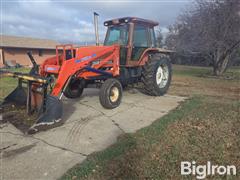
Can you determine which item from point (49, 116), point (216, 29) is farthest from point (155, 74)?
point (216, 29)

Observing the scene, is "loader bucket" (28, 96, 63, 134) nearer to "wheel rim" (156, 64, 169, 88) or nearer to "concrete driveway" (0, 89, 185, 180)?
"concrete driveway" (0, 89, 185, 180)

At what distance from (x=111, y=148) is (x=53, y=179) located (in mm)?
1010

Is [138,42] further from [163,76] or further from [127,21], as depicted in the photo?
[163,76]

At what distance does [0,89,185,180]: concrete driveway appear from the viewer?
2.65 metres

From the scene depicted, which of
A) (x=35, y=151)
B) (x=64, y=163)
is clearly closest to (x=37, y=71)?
(x=35, y=151)

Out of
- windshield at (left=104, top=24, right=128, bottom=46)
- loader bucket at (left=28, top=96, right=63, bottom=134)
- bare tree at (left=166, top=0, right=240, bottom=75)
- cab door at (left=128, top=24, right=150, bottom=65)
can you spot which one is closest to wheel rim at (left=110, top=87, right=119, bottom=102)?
cab door at (left=128, top=24, right=150, bottom=65)

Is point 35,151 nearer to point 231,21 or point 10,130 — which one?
point 10,130

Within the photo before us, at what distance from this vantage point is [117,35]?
20.2 ft

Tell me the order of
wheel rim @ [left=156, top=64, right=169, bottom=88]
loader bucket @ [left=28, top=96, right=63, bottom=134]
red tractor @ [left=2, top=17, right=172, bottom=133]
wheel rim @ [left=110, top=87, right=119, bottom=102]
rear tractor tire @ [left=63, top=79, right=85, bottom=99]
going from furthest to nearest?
1. wheel rim @ [left=156, top=64, right=169, bottom=88]
2. rear tractor tire @ [left=63, top=79, right=85, bottom=99]
3. wheel rim @ [left=110, top=87, right=119, bottom=102]
4. red tractor @ [left=2, top=17, right=172, bottom=133]
5. loader bucket @ [left=28, top=96, right=63, bottom=134]

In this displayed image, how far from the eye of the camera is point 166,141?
336 centimetres

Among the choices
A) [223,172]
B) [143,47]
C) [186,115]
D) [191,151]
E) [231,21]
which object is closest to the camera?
[223,172]

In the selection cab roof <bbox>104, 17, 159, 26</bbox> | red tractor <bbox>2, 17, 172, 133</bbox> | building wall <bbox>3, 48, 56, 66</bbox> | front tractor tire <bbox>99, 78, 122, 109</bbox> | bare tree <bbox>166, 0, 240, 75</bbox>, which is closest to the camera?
red tractor <bbox>2, 17, 172, 133</bbox>

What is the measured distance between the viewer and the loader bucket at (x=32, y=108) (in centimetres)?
372

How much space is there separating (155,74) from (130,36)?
141 cm
